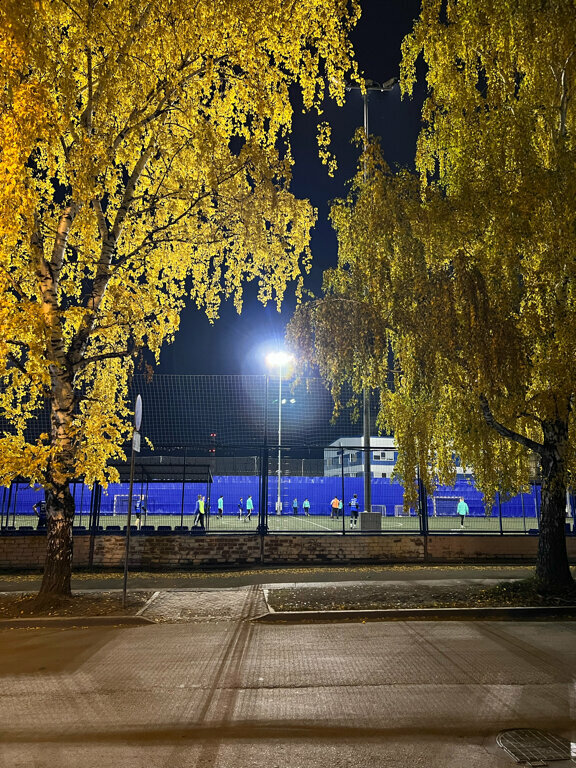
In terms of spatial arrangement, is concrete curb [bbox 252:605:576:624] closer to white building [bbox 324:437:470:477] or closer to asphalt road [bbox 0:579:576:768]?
asphalt road [bbox 0:579:576:768]

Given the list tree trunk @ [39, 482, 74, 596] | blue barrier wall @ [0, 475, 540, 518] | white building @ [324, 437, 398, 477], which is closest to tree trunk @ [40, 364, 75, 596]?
tree trunk @ [39, 482, 74, 596]

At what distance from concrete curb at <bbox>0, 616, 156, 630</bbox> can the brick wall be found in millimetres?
5088

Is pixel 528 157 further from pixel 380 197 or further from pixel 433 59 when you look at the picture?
pixel 433 59

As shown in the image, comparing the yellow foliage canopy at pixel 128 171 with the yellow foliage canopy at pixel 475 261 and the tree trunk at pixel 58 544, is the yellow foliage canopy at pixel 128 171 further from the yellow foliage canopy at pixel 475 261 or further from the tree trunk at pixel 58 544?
the yellow foliage canopy at pixel 475 261

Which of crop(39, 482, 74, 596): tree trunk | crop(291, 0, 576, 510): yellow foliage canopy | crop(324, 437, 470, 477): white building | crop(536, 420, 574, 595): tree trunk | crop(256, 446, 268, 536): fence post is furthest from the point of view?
crop(324, 437, 470, 477): white building

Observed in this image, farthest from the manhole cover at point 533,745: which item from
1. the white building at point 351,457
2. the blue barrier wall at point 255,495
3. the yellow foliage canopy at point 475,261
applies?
the blue barrier wall at point 255,495

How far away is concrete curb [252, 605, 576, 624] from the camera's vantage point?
354 inches

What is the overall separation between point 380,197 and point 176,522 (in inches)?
682

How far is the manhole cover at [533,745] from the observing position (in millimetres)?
4266

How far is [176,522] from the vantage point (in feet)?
78.4

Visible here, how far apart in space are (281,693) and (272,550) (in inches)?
353

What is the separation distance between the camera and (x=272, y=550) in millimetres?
14602

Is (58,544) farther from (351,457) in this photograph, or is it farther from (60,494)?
(351,457)

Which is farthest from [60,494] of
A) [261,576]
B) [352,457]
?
[352,457]
